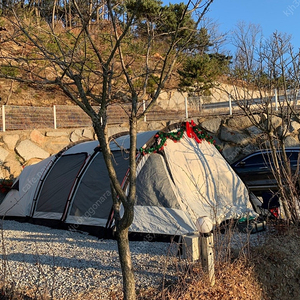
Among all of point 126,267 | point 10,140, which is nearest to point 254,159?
point 10,140

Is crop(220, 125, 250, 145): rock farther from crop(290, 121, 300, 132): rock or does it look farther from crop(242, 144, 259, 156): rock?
crop(290, 121, 300, 132): rock

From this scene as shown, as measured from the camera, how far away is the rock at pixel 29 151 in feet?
38.2

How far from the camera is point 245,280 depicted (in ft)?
13.6

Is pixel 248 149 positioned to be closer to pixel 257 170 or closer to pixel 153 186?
pixel 257 170

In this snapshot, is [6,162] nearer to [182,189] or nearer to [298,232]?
[182,189]

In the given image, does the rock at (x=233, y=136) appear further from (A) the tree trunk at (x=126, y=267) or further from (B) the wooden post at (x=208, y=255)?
(A) the tree trunk at (x=126, y=267)

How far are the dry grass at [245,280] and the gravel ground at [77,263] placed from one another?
18cm

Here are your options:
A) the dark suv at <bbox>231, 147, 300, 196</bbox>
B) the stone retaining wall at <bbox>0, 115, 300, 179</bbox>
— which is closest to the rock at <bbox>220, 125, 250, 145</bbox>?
the stone retaining wall at <bbox>0, 115, 300, 179</bbox>

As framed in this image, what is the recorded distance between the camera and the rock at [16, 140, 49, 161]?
38.2ft

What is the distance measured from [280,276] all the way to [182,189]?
224cm

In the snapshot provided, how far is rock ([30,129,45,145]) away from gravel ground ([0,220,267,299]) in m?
5.88

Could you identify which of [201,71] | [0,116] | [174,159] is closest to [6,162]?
[0,116]

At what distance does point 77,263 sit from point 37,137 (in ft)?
27.0

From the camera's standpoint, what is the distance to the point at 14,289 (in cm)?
373
